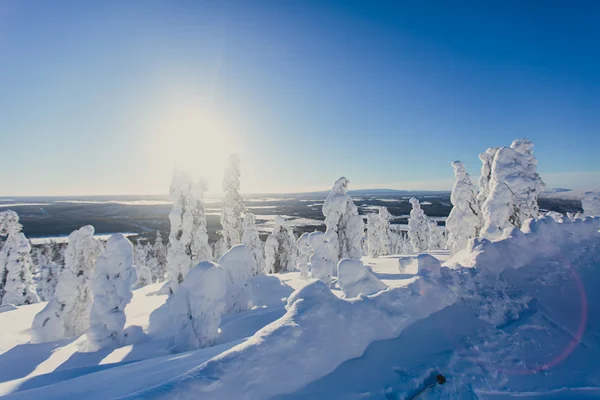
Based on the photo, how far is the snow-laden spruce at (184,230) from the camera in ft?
83.7

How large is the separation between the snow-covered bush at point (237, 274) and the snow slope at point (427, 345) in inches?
358

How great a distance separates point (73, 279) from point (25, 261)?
16801 mm

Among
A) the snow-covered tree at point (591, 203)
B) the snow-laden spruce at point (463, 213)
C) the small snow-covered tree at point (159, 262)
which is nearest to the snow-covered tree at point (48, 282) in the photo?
the small snow-covered tree at point (159, 262)

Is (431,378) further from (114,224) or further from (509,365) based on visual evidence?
(114,224)

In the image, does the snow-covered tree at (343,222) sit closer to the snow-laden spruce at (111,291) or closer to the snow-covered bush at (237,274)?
the snow-covered bush at (237,274)

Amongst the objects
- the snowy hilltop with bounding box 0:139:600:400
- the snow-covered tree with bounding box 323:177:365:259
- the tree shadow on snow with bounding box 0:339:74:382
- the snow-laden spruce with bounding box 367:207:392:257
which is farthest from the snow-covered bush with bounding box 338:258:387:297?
the snow-laden spruce with bounding box 367:207:392:257

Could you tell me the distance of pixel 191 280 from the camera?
11578 mm

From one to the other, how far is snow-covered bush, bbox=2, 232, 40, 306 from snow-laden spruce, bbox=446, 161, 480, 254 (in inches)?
1636

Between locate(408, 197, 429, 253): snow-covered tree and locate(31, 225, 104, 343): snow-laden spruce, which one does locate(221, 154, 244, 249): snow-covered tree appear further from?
locate(408, 197, 429, 253): snow-covered tree

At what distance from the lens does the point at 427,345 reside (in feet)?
17.4

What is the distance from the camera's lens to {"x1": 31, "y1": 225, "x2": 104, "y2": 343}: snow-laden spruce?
16.9 m

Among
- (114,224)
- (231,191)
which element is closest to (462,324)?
(231,191)

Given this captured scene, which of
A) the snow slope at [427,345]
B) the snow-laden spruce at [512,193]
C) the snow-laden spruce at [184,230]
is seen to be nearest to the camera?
the snow slope at [427,345]

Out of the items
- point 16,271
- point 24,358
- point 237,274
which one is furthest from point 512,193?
point 16,271
